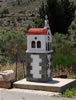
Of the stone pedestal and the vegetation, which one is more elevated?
the stone pedestal

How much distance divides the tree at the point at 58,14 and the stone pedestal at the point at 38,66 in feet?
60.8

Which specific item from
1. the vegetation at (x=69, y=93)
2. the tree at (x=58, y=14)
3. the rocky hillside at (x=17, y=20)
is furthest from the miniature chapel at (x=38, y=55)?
the rocky hillside at (x=17, y=20)

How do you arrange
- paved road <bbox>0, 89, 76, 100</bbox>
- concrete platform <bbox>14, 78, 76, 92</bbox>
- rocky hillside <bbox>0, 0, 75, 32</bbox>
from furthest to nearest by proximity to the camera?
rocky hillside <bbox>0, 0, 75, 32</bbox> < concrete platform <bbox>14, 78, 76, 92</bbox> < paved road <bbox>0, 89, 76, 100</bbox>

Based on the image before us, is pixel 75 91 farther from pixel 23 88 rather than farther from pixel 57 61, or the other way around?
pixel 57 61

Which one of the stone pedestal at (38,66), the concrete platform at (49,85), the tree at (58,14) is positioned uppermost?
the tree at (58,14)

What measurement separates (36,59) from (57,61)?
13.8ft

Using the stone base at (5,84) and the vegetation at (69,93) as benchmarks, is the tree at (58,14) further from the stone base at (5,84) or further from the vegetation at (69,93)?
the vegetation at (69,93)

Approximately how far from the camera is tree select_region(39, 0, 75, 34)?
30.5 m

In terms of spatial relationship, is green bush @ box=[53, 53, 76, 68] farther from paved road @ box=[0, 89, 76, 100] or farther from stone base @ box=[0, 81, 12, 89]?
paved road @ box=[0, 89, 76, 100]

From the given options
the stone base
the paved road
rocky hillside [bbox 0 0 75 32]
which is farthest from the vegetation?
rocky hillside [bbox 0 0 75 32]

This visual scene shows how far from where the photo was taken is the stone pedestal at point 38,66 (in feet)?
38.1

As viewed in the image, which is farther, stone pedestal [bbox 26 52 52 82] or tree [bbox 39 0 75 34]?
tree [bbox 39 0 75 34]

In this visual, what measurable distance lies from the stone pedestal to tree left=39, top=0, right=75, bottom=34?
729 inches

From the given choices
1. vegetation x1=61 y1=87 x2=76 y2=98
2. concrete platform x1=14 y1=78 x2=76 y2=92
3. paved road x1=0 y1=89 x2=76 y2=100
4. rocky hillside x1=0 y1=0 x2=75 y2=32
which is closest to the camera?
paved road x1=0 y1=89 x2=76 y2=100
